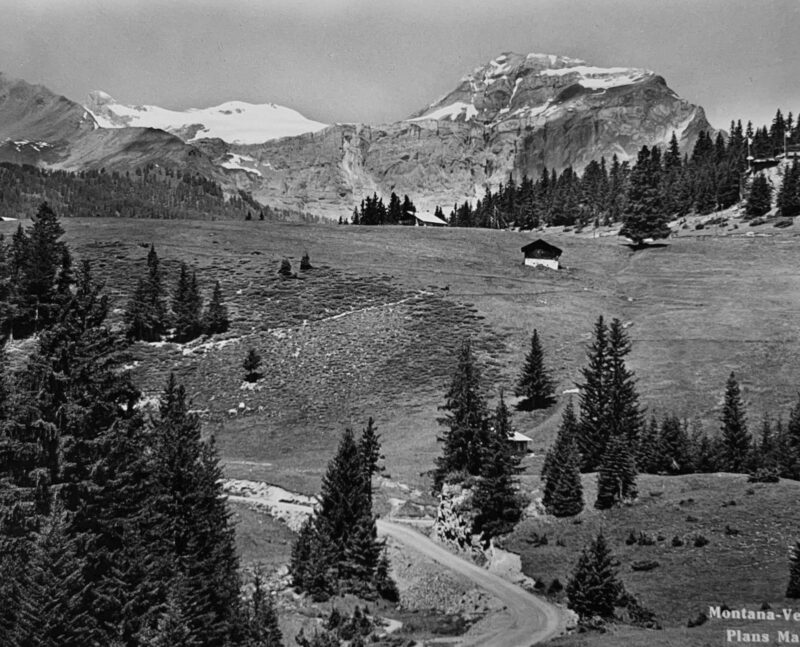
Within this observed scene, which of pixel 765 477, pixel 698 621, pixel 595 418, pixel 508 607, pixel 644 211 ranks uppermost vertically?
pixel 644 211

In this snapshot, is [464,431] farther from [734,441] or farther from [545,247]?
[545,247]

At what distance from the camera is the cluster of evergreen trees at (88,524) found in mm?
23047

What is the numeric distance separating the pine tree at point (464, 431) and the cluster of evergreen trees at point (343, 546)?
11.0m

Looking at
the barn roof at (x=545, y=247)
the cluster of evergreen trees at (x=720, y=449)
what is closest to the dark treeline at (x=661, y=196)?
the barn roof at (x=545, y=247)

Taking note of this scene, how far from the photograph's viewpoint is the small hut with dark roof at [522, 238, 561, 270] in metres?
132

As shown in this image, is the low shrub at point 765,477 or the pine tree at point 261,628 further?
the low shrub at point 765,477

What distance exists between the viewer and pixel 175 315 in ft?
325

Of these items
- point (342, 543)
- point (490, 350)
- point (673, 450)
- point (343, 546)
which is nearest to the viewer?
point (343, 546)

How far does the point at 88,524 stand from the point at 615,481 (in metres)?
29.4

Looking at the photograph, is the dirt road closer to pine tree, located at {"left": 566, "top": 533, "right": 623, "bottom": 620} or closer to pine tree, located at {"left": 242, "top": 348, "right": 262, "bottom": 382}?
pine tree, located at {"left": 566, "top": 533, "right": 623, "bottom": 620}

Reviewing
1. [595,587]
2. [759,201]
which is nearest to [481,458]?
[595,587]

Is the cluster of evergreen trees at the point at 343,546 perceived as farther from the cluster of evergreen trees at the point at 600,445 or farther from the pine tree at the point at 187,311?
the pine tree at the point at 187,311

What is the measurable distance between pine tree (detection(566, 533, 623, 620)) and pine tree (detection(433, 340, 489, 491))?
22.8 meters

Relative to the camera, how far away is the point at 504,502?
159 ft
